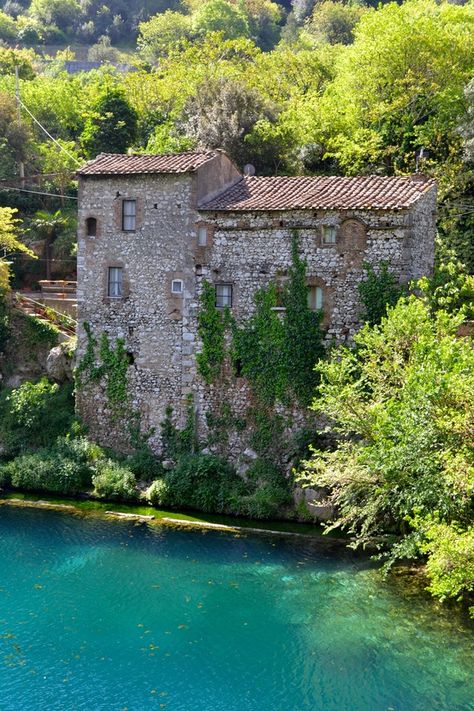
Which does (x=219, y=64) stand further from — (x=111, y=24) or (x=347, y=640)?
(x=111, y=24)

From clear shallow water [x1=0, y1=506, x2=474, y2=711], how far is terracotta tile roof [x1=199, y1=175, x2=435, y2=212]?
1064cm

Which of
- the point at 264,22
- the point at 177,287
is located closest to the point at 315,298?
the point at 177,287

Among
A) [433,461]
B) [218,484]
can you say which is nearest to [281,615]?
[433,461]

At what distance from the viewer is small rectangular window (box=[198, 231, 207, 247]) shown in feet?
99.2

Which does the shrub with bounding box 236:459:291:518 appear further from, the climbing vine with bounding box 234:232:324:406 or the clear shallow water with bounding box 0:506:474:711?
the climbing vine with bounding box 234:232:324:406

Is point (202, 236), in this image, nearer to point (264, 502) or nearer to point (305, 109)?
point (264, 502)

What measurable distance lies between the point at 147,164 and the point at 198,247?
3.64 m

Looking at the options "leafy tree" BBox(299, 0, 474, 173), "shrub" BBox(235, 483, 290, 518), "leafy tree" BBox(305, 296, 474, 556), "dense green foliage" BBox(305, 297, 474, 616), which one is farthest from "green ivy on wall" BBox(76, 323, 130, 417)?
"leafy tree" BBox(299, 0, 474, 173)

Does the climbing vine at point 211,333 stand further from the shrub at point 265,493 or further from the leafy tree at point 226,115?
the leafy tree at point 226,115

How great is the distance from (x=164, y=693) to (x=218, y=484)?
10891mm

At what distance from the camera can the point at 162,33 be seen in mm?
96062

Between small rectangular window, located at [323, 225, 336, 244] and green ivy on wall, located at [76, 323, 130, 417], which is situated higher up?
small rectangular window, located at [323, 225, 336, 244]

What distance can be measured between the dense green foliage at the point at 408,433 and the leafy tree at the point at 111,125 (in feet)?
90.5

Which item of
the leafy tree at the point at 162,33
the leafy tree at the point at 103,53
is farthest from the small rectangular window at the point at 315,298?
the leafy tree at the point at 103,53
